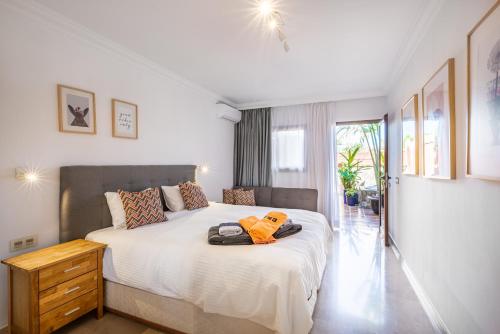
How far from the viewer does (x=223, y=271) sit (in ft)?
5.24

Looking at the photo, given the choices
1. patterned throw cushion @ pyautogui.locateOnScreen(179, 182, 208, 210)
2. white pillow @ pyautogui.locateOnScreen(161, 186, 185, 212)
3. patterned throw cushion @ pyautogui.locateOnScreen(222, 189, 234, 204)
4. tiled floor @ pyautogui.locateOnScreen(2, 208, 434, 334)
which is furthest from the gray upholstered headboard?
patterned throw cushion @ pyautogui.locateOnScreen(222, 189, 234, 204)

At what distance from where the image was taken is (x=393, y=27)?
7.43 feet

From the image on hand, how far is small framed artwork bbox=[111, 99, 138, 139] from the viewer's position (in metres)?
2.63

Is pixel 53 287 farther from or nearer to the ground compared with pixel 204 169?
nearer to the ground

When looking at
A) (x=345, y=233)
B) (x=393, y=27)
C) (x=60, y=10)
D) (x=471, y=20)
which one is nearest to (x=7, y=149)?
(x=60, y=10)

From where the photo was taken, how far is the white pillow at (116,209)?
2.28 metres

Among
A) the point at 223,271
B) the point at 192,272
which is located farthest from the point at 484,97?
the point at 192,272

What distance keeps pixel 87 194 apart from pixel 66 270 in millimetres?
718

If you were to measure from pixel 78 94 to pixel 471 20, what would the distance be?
3097 mm

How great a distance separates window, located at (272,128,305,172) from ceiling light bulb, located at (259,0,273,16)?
2.88 metres

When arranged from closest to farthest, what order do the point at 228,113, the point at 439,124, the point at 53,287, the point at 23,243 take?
the point at 53,287 → the point at 439,124 → the point at 23,243 → the point at 228,113

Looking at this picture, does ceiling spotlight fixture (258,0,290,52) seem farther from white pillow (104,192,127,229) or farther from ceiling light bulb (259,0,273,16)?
white pillow (104,192,127,229)

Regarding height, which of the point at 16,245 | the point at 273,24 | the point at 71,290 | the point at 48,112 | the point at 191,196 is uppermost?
the point at 273,24

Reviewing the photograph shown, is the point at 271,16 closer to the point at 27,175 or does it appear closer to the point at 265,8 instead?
the point at 265,8
